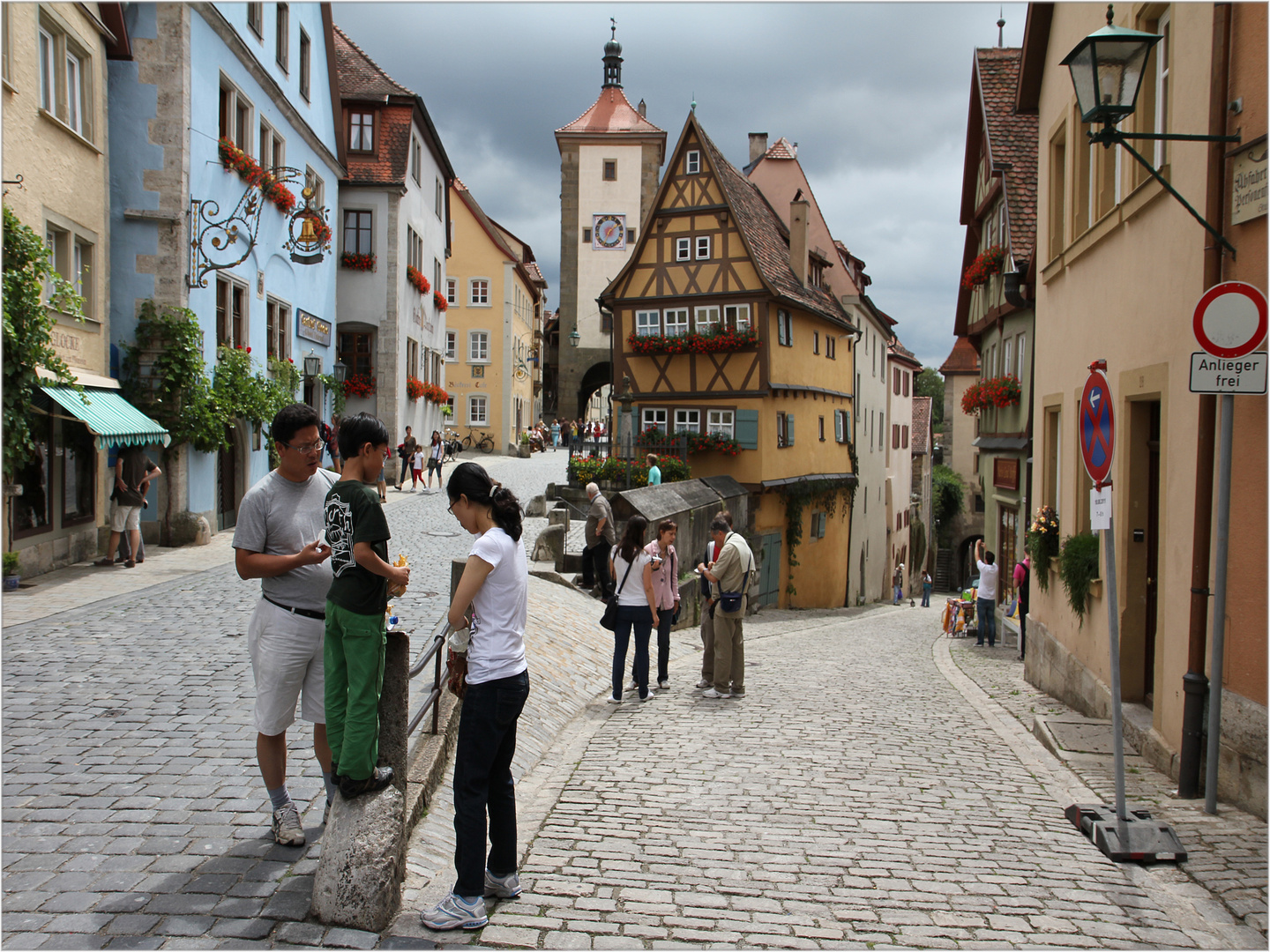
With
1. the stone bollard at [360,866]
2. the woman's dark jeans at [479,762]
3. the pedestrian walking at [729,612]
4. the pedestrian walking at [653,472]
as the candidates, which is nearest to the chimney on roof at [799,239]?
the pedestrian walking at [653,472]

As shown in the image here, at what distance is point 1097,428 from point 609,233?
157 feet

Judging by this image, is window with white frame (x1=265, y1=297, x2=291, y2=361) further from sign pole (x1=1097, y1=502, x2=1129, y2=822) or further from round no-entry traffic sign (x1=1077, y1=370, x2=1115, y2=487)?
sign pole (x1=1097, y1=502, x2=1129, y2=822)

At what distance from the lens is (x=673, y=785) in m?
6.40

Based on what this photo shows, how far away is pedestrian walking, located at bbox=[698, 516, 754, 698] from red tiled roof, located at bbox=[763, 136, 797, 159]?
97.4 ft

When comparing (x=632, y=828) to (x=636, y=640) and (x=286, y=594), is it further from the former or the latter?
(x=636, y=640)

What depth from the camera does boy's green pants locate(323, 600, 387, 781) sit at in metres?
3.99

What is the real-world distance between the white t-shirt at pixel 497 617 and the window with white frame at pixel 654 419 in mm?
22977

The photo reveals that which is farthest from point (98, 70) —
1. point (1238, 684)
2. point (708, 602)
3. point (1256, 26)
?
point (1238, 684)

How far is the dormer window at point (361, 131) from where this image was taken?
28.3 m

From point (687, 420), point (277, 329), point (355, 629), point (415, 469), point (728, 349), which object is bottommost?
point (355, 629)

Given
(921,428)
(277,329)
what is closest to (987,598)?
(277,329)

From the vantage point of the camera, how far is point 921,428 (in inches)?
2041

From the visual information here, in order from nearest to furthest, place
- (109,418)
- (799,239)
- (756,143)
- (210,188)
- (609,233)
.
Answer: (109,418), (210,188), (799,239), (756,143), (609,233)

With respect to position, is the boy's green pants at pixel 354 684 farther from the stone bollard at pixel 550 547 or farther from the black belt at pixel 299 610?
the stone bollard at pixel 550 547
